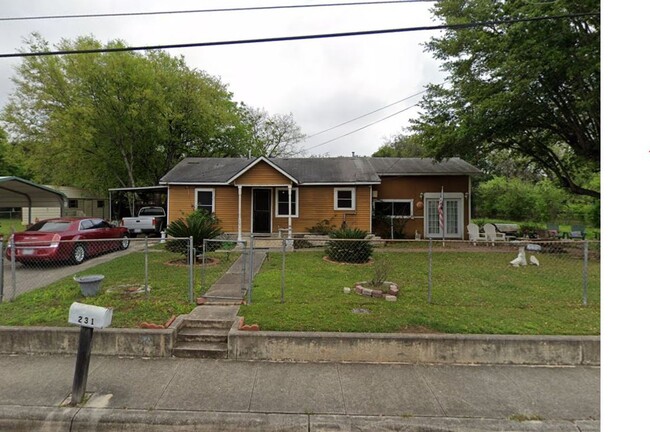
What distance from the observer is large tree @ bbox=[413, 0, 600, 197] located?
10.8 m

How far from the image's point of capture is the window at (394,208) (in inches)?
700

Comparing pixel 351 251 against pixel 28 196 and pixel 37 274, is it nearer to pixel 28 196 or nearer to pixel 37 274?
pixel 37 274

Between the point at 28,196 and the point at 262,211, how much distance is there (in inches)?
392

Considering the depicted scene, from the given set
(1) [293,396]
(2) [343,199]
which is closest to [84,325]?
(1) [293,396]

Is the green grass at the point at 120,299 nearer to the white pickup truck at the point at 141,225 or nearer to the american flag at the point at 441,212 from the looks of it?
the white pickup truck at the point at 141,225

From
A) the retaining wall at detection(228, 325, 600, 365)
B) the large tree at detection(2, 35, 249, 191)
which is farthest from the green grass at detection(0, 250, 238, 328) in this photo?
the large tree at detection(2, 35, 249, 191)

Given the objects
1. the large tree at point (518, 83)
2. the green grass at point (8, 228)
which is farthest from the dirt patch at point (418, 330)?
the green grass at point (8, 228)

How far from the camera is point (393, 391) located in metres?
3.89

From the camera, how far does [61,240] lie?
967 centimetres

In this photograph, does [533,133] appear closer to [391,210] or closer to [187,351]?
[391,210]

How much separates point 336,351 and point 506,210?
91.1 ft

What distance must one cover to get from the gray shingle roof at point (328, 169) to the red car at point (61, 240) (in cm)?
527

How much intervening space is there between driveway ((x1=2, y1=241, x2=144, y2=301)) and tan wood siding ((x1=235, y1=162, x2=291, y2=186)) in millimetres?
6106

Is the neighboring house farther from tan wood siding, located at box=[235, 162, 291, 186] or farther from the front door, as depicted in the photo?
tan wood siding, located at box=[235, 162, 291, 186]
